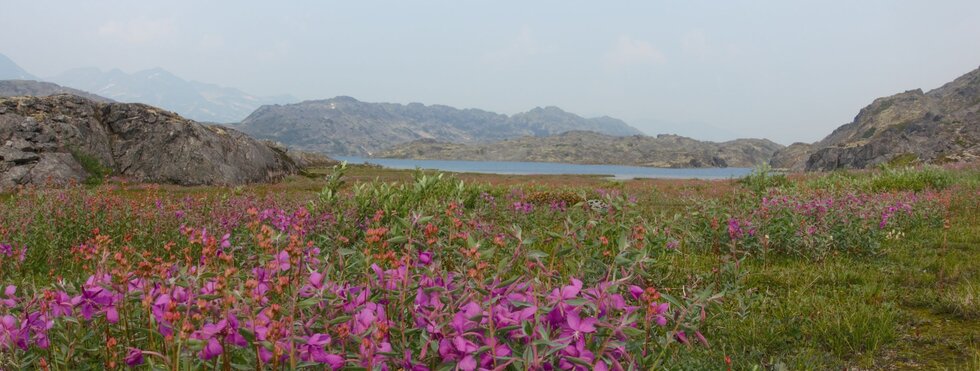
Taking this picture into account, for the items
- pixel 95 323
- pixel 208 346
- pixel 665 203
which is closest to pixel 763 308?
pixel 208 346

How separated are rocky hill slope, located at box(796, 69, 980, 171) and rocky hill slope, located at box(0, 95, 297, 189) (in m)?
37.1

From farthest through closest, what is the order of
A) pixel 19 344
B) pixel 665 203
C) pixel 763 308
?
pixel 665 203 < pixel 763 308 < pixel 19 344

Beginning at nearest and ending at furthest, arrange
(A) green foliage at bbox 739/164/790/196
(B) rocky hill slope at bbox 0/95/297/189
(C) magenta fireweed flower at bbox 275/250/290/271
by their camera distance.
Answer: (C) magenta fireweed flower at bbox 275/250/290/271 → (A) green foliage at bbox 739/164/790/196 → (B) rocky hill slope at bbox 0/95/297/189

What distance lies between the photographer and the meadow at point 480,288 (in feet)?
6.21

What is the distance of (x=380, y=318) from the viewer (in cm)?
206

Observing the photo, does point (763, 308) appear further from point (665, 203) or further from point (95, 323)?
point (665, 203)

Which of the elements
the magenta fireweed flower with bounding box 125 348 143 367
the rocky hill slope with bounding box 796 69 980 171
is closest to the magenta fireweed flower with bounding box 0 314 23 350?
the magenta fireweed flower with bounding box 125 348 143 367

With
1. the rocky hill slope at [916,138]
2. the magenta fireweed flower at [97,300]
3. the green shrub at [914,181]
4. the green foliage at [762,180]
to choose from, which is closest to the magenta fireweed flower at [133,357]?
the magenta fireweed flower at [97,300]

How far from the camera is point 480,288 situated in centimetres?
198

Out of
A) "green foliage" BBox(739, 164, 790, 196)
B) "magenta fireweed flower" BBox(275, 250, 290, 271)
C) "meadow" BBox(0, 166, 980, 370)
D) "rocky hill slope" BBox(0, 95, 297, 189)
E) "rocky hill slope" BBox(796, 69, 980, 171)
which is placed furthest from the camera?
"rocky hill slope" BBox(796, 69, 980, 171)

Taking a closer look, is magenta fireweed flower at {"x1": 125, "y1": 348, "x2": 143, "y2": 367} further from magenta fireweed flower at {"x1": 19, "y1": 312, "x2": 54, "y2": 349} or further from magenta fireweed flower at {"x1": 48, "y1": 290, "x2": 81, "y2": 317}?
magenta fireweed flower at {"x1": 19, "y1": 312, "x2": 54, "y2": 349}

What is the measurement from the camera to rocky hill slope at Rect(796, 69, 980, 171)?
64.1 m

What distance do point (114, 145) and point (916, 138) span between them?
11870 cm

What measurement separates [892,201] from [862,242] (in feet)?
13.5
